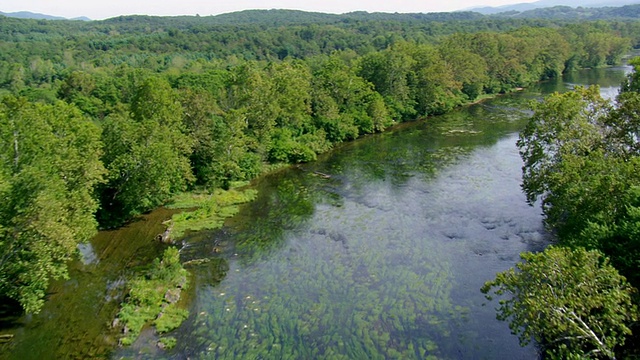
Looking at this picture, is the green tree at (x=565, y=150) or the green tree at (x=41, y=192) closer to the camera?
the green tree at (x=41, y=192)

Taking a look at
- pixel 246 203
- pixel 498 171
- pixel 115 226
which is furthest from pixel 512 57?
pixel 115 226

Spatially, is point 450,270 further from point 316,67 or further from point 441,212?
point 316,67

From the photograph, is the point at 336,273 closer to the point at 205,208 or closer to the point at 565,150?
the point at 205,208

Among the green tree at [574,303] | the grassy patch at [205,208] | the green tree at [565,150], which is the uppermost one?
the green tree at [565,150]

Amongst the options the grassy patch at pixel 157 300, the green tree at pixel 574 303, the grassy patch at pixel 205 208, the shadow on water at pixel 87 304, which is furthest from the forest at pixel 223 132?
the grassy patch at pixel 157 300

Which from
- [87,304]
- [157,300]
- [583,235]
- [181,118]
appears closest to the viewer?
[583,235]

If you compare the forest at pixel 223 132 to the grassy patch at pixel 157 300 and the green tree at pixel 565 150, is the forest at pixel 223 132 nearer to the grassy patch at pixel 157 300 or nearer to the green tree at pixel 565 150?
the green tree at pixel 565 150

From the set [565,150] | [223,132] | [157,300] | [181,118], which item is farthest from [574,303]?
[181,118]
